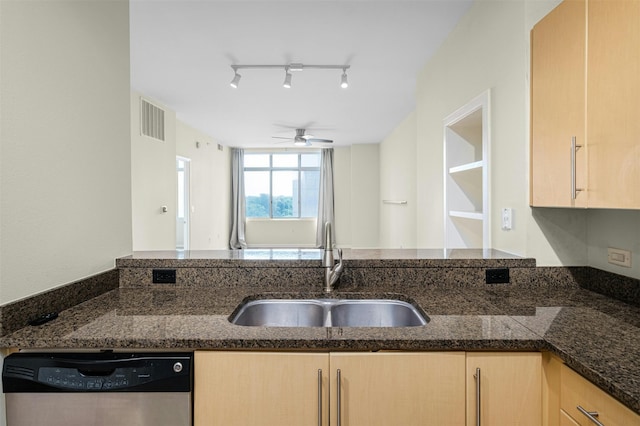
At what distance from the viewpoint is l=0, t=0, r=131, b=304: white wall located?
117 centimetres

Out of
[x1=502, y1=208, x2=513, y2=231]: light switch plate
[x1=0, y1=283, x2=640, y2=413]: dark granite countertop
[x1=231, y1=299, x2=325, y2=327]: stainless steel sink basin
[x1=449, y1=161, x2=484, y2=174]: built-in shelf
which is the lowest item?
[x1=231, y1=299, x2=325, y2=327]: stainless steel sink basin

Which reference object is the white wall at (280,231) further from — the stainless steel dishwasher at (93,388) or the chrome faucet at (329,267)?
the stainless steel dishwasher at (93,388)

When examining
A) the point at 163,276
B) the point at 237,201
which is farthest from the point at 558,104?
the point at 237,201

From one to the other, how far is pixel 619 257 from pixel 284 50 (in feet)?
9.26

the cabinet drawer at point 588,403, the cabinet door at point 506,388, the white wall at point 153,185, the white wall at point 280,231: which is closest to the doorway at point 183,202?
the white wall at point 153,185

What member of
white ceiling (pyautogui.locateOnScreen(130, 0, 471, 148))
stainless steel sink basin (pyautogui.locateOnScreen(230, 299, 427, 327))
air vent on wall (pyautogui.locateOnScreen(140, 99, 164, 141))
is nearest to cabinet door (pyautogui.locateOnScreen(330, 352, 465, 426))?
stainless steel sink basin (pyautogui.locateOnScreen(230, 299, 427, 327))

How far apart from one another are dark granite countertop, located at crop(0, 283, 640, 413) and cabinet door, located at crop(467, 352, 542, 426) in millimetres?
43

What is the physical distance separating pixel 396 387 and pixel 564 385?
48cm

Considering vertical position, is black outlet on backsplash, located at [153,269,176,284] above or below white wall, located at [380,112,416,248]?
below

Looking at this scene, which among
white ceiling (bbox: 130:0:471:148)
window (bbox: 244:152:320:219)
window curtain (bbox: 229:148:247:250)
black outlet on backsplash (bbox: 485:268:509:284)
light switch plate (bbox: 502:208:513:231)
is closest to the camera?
black outlet on backsplash (bbox: 485:268:509:284)

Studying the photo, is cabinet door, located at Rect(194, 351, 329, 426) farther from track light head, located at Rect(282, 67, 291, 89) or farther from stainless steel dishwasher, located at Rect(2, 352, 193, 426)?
track light head, located at Rect(282, 67, 291, 89)

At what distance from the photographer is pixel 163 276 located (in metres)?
1.80

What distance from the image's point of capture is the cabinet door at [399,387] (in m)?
1.13

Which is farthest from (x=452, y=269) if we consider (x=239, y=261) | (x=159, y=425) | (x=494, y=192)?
(x=159, y=425)
